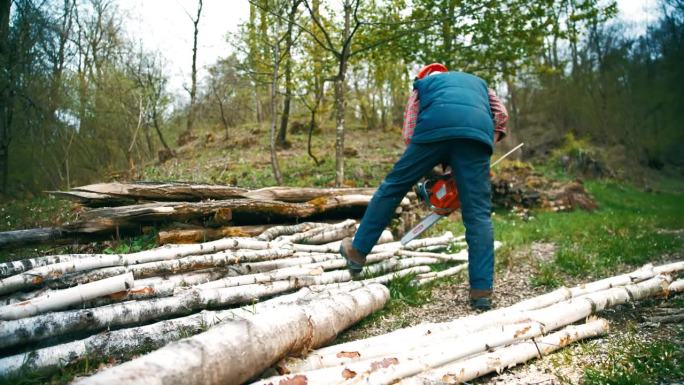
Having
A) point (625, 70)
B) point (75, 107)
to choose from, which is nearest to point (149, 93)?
point (75, 107)

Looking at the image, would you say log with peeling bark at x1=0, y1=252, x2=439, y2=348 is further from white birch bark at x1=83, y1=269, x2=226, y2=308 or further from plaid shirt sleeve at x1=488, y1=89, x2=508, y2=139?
plaid shirt sleeve at x1=488, y1=89, x2=508, y2=139

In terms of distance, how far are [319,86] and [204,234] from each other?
957cm

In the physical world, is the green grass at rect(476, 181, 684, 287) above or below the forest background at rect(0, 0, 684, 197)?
below

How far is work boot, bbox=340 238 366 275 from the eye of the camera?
131 inches

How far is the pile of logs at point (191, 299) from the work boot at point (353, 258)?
0.23 ft

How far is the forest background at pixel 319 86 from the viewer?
9.36 m

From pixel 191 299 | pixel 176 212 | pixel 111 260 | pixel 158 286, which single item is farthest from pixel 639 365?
pixel 176 212

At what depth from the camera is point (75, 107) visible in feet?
39.9

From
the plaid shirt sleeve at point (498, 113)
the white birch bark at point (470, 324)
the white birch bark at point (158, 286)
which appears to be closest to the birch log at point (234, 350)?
the white birch bark at point (470, 324)

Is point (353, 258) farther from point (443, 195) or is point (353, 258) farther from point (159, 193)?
point (159, 193)

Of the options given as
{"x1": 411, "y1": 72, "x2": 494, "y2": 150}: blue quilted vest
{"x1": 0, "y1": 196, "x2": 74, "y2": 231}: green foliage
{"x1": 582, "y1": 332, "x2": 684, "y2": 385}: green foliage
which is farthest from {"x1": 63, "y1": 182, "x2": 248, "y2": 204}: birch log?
{"x1": 582, "y1": 332, "x2": 684, "y2": 385}: green foliage

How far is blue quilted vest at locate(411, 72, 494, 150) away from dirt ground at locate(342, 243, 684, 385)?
127 centimetres

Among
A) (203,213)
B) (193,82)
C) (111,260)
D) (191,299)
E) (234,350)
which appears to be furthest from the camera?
(193,82)

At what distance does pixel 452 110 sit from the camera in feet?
9.64
